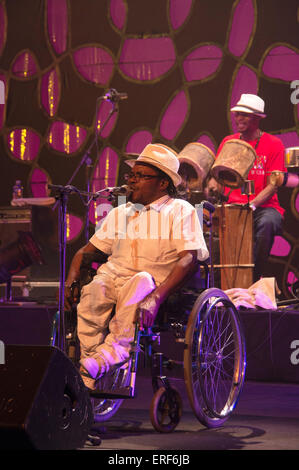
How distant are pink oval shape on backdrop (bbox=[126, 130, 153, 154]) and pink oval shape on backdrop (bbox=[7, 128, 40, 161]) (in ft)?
3.34

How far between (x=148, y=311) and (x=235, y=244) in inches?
110

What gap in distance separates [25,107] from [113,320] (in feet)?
16.1

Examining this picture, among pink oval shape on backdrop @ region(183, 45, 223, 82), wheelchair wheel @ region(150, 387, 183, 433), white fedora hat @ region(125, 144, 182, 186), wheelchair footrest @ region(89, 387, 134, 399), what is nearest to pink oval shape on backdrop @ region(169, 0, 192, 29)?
pink oval shape on backdrop @ region(183, 45, 223, 82)

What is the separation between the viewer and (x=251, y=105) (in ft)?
21.5

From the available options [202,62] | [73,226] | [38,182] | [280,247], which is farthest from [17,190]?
[280,247]

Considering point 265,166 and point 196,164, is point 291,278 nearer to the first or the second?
point 265,166

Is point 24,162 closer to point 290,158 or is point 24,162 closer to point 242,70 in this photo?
point 242,70

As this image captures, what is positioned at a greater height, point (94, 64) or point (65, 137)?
point (94, 64)

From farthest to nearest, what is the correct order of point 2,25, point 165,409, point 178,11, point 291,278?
point 2,25, point 178,11, point 291,278, point 165,409

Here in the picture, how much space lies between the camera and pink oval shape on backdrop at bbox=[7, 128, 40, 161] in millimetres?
7699

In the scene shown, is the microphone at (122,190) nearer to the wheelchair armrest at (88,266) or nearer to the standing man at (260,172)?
the wheelchair armrest at (88,266)

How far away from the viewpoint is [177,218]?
11.7ft

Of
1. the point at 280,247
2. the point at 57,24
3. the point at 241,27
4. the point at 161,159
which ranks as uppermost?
the point at 57,24

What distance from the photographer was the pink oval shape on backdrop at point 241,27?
6953 mm
